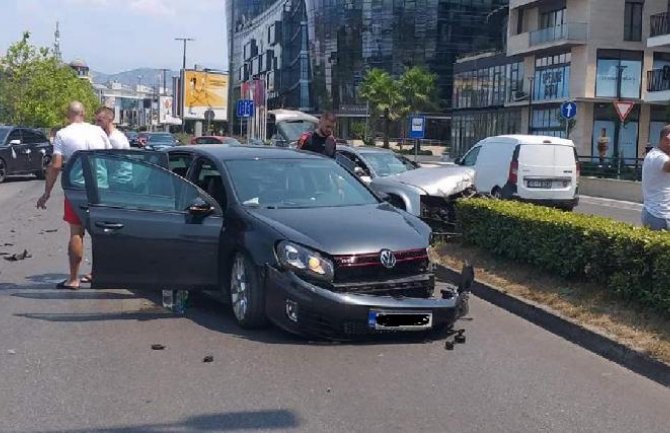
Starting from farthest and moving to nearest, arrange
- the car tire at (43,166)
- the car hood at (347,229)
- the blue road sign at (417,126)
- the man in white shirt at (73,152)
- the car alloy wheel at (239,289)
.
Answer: the blue road sign at (417,126), the car tire at (43,166), the man in white shirt at (73,152), the car alloy wheel at (239,289), the car hood at (347,229)

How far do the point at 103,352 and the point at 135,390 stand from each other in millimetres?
1091

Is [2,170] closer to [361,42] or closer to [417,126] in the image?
[417,126]

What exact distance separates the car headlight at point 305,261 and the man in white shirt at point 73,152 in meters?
2.82

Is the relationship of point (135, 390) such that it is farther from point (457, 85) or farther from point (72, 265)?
point (457, 85)

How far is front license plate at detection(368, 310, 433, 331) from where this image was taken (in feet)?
22.5

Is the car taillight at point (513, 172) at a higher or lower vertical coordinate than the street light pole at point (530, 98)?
lower

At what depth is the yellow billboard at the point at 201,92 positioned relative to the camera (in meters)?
70.6

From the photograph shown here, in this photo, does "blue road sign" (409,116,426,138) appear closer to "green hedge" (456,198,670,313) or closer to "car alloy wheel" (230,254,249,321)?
"green hedge" (456,198,670,313)

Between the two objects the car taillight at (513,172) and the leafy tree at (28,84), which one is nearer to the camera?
the car taillight at (513,172)

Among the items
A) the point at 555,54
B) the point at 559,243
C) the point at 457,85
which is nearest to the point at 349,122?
the point at 457,85

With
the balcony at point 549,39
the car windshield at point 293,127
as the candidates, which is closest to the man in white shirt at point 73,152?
the car windshield at point 293,127

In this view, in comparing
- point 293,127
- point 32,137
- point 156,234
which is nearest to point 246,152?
point 156,234

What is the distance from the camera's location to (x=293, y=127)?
43000mm

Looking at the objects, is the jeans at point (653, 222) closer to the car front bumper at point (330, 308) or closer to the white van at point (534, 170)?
the car front bumper at point (330, 308)
